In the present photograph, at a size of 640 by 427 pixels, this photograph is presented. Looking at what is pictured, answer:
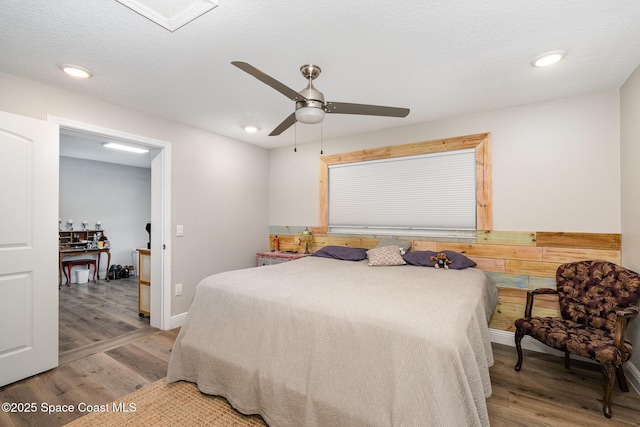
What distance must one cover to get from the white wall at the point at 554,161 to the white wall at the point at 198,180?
2734 millimetres

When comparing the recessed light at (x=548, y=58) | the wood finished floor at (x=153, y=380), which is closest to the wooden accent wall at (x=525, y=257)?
the wood finished floor at (x=153, y=380)

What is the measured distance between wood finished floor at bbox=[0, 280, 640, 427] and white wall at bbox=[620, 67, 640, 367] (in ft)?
1.70

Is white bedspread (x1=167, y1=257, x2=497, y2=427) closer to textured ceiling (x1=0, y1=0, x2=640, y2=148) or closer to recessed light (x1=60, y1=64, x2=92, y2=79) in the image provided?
textured ceiling (x1=0, y1=0, x2=640, y2=148)

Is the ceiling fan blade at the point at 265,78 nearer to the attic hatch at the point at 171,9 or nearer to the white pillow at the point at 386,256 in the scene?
the attic hatch at the point at 171,9

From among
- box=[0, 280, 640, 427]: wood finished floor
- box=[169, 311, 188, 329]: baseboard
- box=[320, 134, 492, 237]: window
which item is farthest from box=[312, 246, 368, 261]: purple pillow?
box=[169, 311, 188, 329]: baseboard

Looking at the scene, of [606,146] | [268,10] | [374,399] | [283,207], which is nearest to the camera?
[374,399]

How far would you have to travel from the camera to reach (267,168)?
196 inches

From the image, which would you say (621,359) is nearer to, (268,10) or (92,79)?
(268,10)

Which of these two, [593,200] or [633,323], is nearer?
[633,323]

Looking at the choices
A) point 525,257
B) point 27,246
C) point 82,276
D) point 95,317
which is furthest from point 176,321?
point 525,257

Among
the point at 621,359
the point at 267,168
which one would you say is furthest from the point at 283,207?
the point at 621,359

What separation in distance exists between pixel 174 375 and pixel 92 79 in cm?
255

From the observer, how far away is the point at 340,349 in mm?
1585

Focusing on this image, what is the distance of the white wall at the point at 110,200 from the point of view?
6.11m
